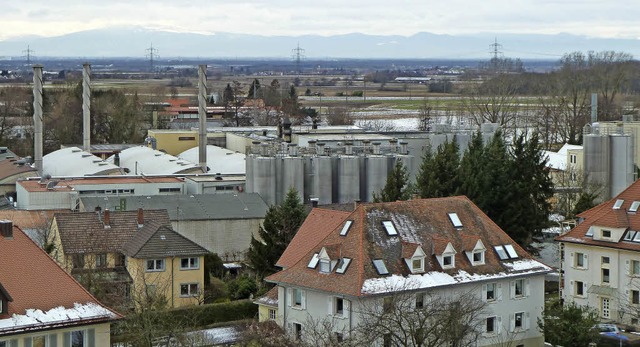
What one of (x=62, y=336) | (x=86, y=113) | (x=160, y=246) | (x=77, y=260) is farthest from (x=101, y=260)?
(x=86, y=113)

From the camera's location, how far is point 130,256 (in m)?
49.8

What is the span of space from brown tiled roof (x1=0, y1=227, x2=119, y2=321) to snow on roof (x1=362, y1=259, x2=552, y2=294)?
9.31 m

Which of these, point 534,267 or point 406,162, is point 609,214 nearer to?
point 534,267

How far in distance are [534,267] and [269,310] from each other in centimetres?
937

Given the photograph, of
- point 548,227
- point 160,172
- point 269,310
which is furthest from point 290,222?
point 160,172

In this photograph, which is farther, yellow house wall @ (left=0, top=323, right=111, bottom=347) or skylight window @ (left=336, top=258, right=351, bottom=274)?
skylight window @ (left=336, top=258, right=351, bottom=274)

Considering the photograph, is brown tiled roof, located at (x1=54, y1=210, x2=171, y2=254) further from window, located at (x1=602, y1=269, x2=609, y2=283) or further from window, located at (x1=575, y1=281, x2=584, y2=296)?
window, located at (x1=602, y1=269, x2=609, y2=283)

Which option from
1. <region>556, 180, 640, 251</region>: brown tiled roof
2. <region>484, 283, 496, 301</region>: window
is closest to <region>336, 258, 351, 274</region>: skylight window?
<region>484, 283, 496, 301</region>: window

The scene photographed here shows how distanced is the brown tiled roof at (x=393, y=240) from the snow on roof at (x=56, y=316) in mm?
8386

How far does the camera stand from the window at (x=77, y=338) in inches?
1380

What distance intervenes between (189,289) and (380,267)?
11919 mm

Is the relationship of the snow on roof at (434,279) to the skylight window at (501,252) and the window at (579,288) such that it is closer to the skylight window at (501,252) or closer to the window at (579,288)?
the skylight window at (501,252)

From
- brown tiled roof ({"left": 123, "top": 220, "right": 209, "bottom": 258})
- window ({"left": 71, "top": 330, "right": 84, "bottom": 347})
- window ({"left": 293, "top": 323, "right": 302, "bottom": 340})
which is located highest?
brown tiled roof ({"left": 123, "top": 220, "right": 209, "bottom": 258})

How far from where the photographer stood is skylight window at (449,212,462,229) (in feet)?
148
